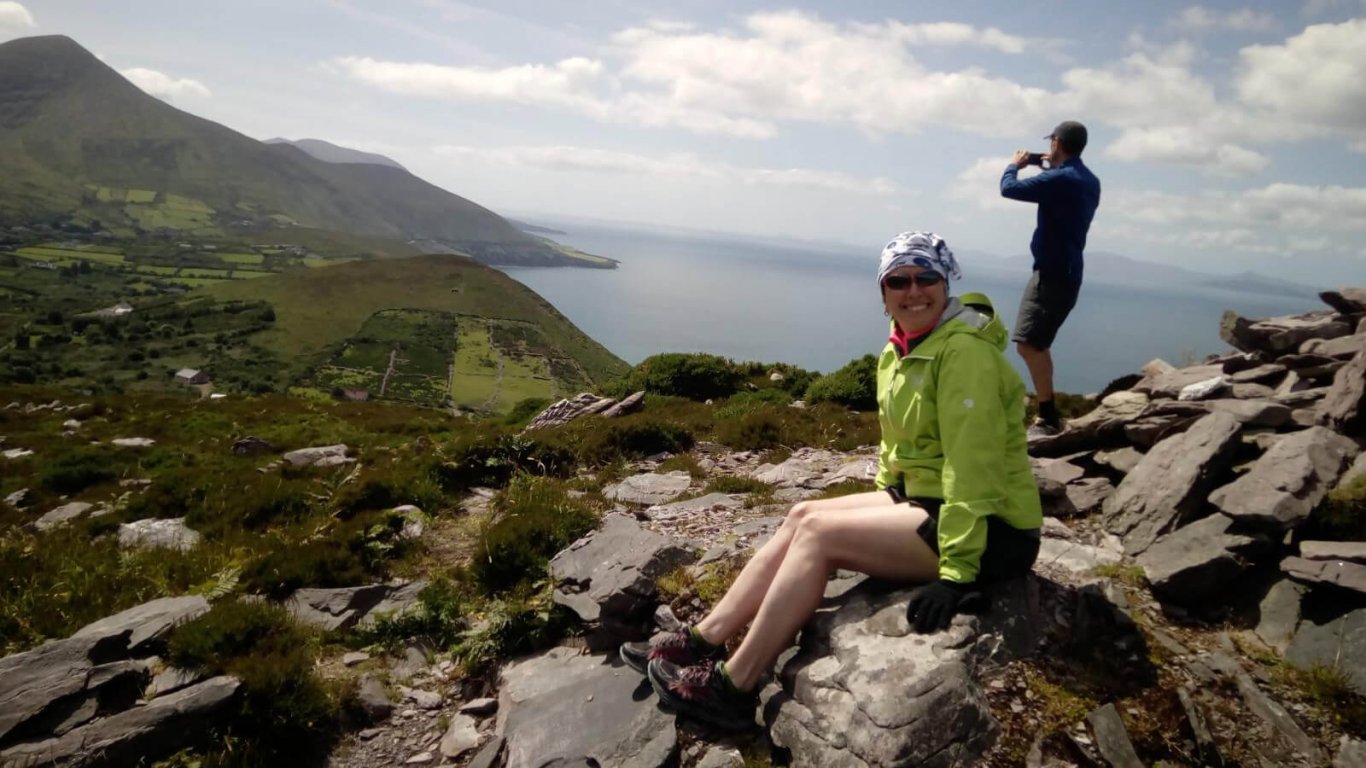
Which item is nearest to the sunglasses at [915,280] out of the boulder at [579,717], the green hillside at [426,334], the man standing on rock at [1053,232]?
the boulder at [579,717]

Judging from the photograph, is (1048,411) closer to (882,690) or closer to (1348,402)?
(1348,402)

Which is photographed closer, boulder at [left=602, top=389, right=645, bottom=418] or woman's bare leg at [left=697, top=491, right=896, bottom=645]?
woman's bare leg at [left=697, top=491, right=896, bottom=645]

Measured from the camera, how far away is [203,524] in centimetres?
1070

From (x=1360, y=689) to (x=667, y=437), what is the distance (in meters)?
10.6

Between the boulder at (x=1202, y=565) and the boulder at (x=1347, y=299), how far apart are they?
24.8 ft

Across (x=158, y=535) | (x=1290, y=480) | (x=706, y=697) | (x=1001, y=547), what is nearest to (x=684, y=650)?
(x=706, y=697)

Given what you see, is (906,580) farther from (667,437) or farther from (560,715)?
(667,437)

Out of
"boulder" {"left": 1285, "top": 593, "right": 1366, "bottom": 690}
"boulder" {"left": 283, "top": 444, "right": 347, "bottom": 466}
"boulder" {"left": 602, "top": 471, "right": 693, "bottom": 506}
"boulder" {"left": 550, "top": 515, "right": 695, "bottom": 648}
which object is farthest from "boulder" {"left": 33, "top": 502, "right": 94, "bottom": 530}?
"boulder" {"left": 1285, "top": 593, "right": 1366, "bottom": 690}

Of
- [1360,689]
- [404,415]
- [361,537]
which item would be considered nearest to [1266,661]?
[1360,689]

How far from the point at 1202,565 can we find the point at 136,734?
27.4ft

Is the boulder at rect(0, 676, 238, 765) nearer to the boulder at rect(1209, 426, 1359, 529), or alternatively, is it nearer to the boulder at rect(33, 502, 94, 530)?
the boulder at rect(1209, 426, 1359, 529)

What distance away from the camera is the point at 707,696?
4.90 metres

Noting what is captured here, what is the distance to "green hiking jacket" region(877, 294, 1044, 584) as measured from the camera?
449cm

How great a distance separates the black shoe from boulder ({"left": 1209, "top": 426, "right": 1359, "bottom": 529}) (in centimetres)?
443
